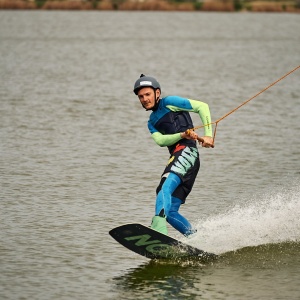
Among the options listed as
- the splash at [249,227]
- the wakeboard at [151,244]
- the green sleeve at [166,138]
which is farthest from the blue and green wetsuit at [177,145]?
the splash at [249,227]

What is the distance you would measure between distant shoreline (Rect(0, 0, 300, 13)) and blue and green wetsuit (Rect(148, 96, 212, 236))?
75.8m

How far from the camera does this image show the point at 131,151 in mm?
16188

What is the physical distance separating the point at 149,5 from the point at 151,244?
78571 mm

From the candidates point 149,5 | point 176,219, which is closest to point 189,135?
point 176,219

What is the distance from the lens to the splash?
983 cm

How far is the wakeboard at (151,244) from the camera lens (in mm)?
8961

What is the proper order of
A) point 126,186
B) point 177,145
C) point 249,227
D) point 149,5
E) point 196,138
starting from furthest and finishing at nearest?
point 149,5 < point 126,186 < point 249,227 < point 177,145 < point 196,138

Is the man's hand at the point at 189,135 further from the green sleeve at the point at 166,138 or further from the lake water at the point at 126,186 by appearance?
the lake water at the point at 126,186

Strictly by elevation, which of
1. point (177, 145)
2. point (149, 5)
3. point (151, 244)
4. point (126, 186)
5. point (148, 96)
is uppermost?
point (149, 5)

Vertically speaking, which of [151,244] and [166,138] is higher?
[166,138]

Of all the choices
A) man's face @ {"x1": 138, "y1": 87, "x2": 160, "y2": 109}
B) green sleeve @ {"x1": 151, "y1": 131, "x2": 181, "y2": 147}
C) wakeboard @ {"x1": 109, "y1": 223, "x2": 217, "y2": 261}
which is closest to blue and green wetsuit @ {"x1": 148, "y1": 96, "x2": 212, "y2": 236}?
green sleeve @ {"x1": 151, "y1": 131, "x2": 181, "y2": 147}

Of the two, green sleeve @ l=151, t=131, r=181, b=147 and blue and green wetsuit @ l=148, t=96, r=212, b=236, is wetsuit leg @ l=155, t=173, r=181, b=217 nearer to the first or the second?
blue and green wetsuit @ l=148, t=96, r=212, b=236

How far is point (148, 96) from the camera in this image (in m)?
9.24

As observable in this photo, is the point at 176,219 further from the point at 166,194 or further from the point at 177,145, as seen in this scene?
the point at 177,145
